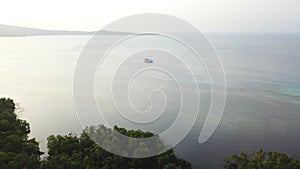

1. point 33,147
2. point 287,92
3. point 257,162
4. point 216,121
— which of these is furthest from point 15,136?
point 287,92

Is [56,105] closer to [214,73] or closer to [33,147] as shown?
[33,147]

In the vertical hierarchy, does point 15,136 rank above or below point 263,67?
below

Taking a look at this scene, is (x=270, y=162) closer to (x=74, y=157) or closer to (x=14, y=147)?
(x=74, y=157)

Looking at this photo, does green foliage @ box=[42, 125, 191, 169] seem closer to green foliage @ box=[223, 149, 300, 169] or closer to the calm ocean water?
green foliage @ box=[223, 149, 300, 169]

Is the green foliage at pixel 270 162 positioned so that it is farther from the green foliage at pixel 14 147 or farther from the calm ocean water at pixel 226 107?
the green foliage at pixel 14 147

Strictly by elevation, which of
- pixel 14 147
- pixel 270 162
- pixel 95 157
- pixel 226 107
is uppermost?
pixel 226 107

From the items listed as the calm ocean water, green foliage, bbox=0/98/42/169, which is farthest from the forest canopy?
the calm ocean water

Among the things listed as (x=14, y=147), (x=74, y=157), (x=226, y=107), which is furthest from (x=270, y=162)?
(x=226, y=107)

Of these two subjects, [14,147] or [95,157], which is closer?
[95,157]

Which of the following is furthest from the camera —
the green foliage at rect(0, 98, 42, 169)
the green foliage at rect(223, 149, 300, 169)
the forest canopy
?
the forest canopy
